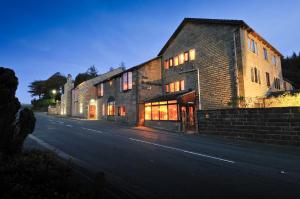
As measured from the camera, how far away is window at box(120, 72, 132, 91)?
29.7m

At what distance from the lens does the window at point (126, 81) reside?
29744 mm

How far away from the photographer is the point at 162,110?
24812 millimetres

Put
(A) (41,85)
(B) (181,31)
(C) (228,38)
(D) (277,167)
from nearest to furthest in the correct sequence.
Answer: (D) (277,167) < (C) (228,38) < (B) (181,31) < (A) (41,85)

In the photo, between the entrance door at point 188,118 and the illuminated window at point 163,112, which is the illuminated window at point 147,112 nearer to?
the illuminated window at point 163,112

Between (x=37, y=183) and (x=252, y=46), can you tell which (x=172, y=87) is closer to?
(x=252, y=46)

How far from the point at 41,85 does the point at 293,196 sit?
90234 mm

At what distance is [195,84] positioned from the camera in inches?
961

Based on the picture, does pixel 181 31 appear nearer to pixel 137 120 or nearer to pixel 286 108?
pixel 137 120

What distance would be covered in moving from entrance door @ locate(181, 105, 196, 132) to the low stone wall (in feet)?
11.1

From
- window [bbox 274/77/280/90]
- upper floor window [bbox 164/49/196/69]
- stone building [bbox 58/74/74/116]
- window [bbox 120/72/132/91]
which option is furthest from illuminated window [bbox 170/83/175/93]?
stone building [bbox 58/74/74/116]

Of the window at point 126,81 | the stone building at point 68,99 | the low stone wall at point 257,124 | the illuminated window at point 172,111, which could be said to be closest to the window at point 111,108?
the window at point 126,81

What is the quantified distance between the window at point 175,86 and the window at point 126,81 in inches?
205

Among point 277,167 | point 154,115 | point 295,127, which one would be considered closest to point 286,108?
point 295,127

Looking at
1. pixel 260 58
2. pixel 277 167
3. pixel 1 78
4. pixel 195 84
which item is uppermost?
pixel 260 58
